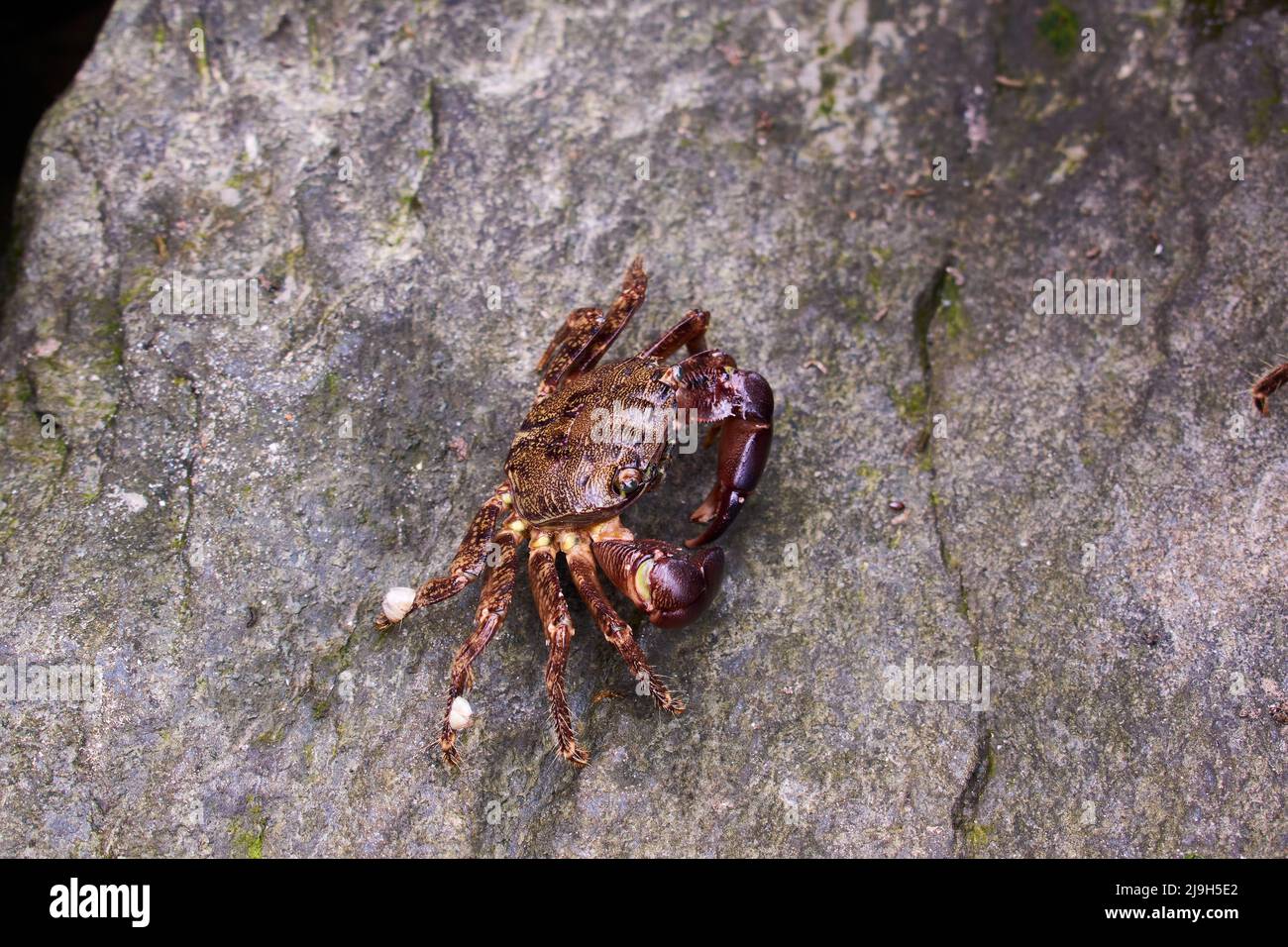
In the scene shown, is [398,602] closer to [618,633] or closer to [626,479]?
[618,633]

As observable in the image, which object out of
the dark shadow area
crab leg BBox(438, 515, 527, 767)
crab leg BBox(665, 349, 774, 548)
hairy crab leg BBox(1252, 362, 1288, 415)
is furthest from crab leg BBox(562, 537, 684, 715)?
the dark shadow area

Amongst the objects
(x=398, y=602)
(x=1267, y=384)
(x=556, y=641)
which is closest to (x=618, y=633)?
(x=556, y=641)

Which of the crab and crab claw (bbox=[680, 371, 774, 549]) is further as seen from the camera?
crab claw (bbox=[680, 371, 774, 549])

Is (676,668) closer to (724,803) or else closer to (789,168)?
(724,803)

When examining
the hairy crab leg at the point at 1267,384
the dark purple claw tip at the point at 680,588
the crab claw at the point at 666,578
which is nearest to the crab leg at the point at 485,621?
the crab claw at the point at 666,578

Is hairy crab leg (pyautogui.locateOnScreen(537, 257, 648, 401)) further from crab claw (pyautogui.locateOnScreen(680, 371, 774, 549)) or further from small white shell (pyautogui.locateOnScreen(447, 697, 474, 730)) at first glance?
small white shell (pyautogui.locateOnScreen(447, 697, 474, 730))

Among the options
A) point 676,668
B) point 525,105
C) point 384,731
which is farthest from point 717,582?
point 525,105
